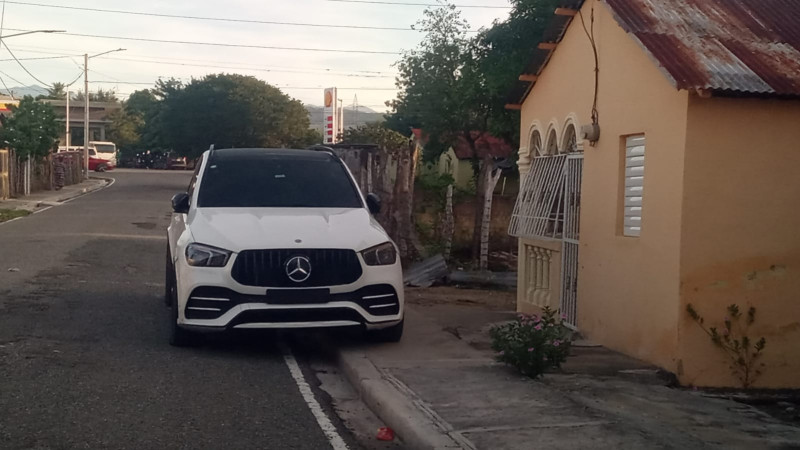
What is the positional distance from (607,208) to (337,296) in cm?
297

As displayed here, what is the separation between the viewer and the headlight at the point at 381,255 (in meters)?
8.66

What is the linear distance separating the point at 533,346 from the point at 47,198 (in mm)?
30931

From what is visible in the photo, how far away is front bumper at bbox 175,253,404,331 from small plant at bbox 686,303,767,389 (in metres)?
2.98

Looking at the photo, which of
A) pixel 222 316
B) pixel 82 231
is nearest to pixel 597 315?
pixel 222 316

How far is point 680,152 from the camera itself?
26.1 ft

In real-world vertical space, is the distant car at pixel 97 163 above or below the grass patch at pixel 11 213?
above

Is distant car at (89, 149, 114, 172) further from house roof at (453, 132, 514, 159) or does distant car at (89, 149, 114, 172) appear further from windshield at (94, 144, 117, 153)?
house roof at (453, 132, 514, 159)

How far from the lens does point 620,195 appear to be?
9266 mm

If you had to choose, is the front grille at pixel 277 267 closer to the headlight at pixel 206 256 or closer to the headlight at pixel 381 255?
the headlight at pixel 206 256

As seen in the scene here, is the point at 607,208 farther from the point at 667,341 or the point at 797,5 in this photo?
the point at 797,5

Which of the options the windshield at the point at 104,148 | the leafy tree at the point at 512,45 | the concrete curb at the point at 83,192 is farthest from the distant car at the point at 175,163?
the leafy tree at the point at 512,45

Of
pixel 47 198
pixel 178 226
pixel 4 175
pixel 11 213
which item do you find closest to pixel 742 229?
pixel 178 226

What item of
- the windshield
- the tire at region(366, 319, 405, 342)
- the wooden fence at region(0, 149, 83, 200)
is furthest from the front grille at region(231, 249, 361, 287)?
the windshield

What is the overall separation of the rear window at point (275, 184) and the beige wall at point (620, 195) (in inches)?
101
